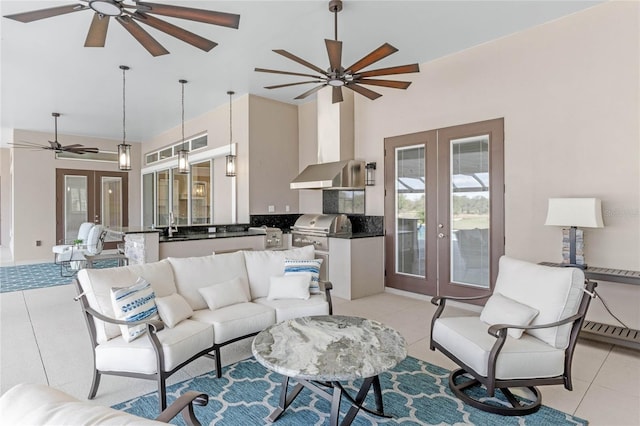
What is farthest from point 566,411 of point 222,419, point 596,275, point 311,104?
point 311,104

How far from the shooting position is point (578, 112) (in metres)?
3.70

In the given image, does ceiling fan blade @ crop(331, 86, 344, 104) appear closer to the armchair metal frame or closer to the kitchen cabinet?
the kitchen cabinet

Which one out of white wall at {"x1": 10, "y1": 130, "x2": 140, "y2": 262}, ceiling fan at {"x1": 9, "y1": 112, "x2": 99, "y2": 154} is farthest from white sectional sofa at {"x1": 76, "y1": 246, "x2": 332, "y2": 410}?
white wall at {"x1": 10, "y1": 130, "x2": 140, "y2": 262}

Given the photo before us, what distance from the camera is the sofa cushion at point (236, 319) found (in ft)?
9.36

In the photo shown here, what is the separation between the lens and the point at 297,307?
3268 millimetres

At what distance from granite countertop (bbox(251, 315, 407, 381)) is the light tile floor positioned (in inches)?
36.4

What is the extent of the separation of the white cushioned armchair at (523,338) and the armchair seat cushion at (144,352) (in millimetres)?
1923

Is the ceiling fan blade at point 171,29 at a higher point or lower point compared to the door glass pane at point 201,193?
higher

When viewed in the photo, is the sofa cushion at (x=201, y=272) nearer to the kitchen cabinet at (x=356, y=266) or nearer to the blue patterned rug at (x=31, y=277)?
the kitchen cabinet at (x=356, y=266)

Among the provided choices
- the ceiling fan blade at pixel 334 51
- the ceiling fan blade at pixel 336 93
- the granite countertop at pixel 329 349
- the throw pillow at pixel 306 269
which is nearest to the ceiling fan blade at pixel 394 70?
the ceiling fan blade at pixel 334 51

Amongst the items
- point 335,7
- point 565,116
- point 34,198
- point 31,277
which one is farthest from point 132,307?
point 34,198

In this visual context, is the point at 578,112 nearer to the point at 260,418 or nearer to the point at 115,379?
the point at 260,418

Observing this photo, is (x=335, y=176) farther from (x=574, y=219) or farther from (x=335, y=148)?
(x=574, y=219)

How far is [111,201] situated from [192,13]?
9.56 metres
